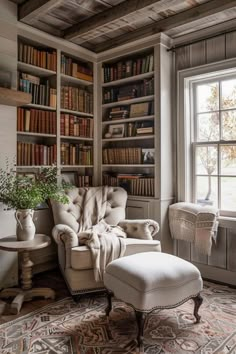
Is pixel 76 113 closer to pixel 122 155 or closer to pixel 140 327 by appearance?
pixel 122 155

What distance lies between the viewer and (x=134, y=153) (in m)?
3.67

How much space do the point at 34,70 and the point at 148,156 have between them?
1597 mm

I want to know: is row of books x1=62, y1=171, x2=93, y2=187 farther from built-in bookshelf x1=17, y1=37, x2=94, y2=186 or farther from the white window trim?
the white window trim

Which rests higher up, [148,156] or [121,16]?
[121,16]

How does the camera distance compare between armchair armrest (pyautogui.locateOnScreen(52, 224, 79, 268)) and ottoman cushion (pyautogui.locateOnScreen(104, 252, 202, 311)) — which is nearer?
ottoman cushion (pyautogui.locateOnScreen(104, 252, 202, 311))

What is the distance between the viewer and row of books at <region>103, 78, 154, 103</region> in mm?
3535

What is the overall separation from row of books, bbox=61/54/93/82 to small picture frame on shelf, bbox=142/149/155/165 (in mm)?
1199

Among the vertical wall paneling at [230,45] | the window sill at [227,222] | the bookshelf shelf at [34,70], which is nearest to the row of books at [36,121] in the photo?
the bookshelf shelf at [34,70]

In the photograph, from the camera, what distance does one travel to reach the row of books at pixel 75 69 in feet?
11.8

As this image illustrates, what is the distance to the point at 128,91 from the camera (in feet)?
12.3

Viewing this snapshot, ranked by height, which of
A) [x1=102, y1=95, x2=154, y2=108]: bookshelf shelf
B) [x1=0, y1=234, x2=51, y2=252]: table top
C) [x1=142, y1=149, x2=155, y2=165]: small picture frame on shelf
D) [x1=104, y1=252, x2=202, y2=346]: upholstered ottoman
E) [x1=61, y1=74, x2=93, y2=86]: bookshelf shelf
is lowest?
[x1=104, y1=252, x2=202, y2=346]: upholstered ottoman

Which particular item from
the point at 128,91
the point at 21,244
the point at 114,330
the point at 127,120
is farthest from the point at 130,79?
the point at 114,330

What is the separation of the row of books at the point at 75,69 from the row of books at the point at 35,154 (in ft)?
3.04

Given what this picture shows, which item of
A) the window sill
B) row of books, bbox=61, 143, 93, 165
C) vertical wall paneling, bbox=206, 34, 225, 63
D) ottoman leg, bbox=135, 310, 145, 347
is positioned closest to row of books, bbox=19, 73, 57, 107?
row of books, bbox=61, 143, 93, 165
